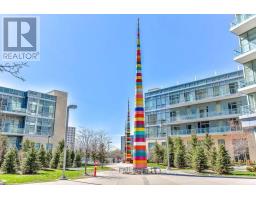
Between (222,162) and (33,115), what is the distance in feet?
87.1

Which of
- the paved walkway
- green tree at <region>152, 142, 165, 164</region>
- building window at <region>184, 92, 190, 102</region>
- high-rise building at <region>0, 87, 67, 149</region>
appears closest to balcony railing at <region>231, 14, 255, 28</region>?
the paved walkway

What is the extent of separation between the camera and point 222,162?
1400 centimetres

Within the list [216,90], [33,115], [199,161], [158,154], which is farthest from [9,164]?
[216,90]

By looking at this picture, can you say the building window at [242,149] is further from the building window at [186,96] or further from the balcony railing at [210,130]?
the building window at [186,96]

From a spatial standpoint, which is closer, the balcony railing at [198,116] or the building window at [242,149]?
the building window at [242,149]

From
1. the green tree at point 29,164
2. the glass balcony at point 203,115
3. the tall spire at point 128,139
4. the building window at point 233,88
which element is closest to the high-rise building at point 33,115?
the tall spire at point 128,139

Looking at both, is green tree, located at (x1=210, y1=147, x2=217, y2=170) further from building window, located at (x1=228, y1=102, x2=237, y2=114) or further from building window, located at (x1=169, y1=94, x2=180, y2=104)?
building window, located at (x1=169, y1=94, x2=180, y2=104)

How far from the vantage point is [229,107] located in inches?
978

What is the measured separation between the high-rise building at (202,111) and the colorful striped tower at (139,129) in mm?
5451

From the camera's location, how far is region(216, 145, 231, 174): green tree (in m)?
13.8

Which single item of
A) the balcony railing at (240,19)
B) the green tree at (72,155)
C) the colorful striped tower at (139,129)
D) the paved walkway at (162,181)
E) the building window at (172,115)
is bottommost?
the paved walkway at (162,181)

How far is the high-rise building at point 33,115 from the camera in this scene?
97.6 feet

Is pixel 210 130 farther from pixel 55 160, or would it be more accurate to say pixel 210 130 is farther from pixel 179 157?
pixel 55 160
